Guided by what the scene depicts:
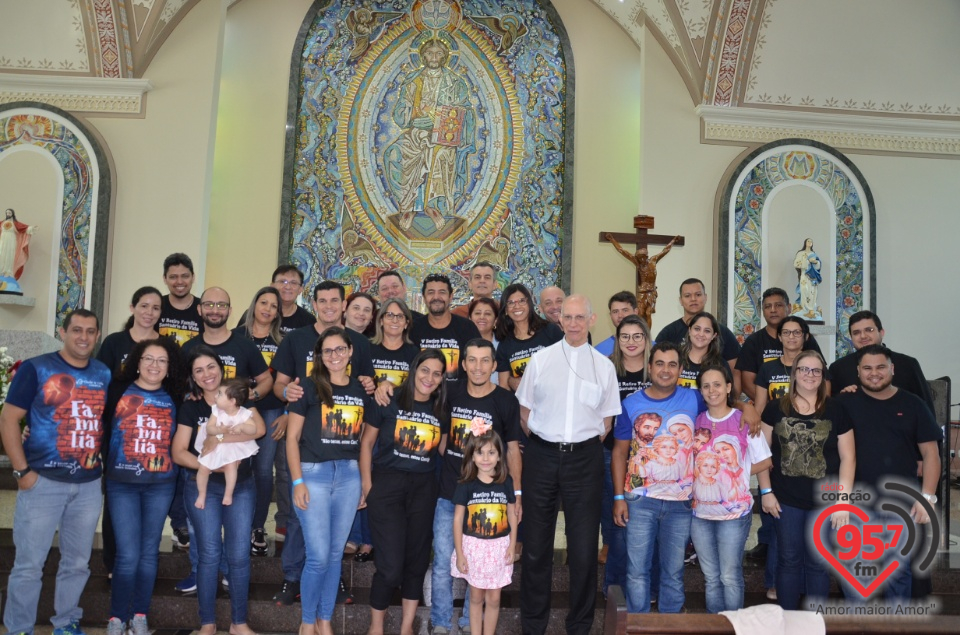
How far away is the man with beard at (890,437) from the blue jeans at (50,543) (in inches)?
154

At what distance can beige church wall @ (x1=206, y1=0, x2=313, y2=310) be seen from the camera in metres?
9.34

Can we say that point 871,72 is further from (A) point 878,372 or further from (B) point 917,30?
(A) point 878,372

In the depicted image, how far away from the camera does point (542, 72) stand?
9.91 meters

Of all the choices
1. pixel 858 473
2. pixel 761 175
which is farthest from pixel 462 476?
pixel 761 175

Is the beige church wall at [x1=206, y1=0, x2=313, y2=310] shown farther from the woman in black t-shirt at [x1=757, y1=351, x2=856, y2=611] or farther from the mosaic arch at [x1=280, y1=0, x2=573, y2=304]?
the woman in black t-shirt at [x1=757, y1=351, x2=856, y2=611]

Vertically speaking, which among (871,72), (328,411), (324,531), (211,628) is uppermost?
(871,72)

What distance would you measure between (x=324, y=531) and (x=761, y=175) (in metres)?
6.85

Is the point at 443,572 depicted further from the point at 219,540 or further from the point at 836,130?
the point at 836,130

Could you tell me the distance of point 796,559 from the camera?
4160 mm

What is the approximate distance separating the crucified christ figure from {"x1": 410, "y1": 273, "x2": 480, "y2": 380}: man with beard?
4197 millimetres

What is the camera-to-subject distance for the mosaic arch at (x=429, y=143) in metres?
9.57

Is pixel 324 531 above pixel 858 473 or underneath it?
underneath

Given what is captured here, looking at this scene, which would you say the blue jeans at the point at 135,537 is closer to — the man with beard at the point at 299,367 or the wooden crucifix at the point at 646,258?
the man with beard at the point at 299,367

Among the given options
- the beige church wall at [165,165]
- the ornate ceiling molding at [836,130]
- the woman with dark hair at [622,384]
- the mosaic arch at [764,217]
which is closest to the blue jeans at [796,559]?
the woman with dark hair at [622,384]
